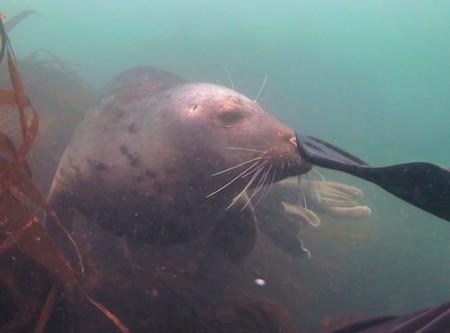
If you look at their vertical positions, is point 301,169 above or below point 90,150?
above

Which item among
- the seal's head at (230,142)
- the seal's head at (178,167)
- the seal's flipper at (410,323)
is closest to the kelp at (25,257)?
the seal's head at (178,167)

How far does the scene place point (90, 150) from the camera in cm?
342

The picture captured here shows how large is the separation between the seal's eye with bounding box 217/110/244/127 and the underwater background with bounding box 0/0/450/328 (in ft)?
5.06

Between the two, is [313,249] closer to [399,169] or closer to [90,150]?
[90,150]

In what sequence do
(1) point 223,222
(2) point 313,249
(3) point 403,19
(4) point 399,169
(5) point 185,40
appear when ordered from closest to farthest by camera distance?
(4) point 399,169 → (1) point 223,222 → (2) point 313,249 → (5) point 185,40 → (3) point 403,19

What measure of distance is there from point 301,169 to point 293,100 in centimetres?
2312

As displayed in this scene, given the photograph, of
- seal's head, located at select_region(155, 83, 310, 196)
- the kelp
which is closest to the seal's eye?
seal's head, located at select_region(155, 83, 310, 196)

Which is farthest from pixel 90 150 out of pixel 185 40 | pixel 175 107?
pixel 185 40

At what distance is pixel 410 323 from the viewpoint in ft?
4.42

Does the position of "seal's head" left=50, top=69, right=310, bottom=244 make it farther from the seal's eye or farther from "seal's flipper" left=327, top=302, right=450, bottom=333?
"seal's flipper" left=327, top=302, right=450, bottom=333

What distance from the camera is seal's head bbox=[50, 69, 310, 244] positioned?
303 centimetres

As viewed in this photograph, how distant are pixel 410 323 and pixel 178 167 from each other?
2104 millimetres

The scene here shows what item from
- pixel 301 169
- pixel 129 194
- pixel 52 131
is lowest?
pixel 52 131

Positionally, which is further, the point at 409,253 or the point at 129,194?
the point at 409,253
